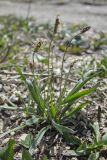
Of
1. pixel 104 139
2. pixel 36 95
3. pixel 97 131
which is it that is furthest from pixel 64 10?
pixel 104 139

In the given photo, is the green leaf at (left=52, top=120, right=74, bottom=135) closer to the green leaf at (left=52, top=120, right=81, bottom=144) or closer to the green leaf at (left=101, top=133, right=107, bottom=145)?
the green leaf at (left=52, top=120, right=81, bottom=144)

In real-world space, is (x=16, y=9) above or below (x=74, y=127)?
below

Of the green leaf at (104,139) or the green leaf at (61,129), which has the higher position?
the green leaf at (61,129)

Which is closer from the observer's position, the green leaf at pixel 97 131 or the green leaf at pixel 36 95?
the green leaf at pixel 97 131

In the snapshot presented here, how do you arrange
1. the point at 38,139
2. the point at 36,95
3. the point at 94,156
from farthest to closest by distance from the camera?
1. the point at 36,95
2. the point at 38,139
3. the point at 94,156

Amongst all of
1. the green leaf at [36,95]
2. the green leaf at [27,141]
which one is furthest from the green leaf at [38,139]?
the green leaf at [36,95]

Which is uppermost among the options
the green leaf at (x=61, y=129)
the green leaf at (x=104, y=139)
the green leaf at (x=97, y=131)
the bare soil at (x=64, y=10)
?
the green leaf at (x=61, y=129)

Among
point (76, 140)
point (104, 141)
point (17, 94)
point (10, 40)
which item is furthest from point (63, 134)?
point (10, 40)

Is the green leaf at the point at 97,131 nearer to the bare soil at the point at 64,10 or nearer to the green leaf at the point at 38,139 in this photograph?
the green leaf at the point at 38,139

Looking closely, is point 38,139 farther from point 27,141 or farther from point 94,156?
point 94,156

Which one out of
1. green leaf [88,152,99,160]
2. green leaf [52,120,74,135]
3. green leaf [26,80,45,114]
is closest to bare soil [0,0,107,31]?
green leaf [26,80,45,114]

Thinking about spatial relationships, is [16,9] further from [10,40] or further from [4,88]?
[4,88]
